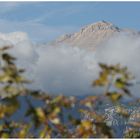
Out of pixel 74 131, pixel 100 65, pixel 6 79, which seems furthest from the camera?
pixel 74 131

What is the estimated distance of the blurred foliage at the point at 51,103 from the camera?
357 cm

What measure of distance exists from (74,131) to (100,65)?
0.70 meters

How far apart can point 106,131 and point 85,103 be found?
28 centimetres

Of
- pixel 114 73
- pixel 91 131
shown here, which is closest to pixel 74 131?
pixel 91 131

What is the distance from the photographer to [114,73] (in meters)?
3.84

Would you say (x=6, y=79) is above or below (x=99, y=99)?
above

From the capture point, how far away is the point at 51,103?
12.6 feet

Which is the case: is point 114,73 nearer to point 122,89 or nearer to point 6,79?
point 122,89

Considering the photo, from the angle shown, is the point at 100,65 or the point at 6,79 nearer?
the point at 6,79

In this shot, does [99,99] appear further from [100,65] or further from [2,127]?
[2,127]

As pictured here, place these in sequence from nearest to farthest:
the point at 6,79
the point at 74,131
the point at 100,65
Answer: the point at 6,79, the point at 100,65, the point at 74,131

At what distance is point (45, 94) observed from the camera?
3.97 m

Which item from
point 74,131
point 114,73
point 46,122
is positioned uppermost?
point 114,73

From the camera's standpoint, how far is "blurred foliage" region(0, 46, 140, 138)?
11.7 ft
